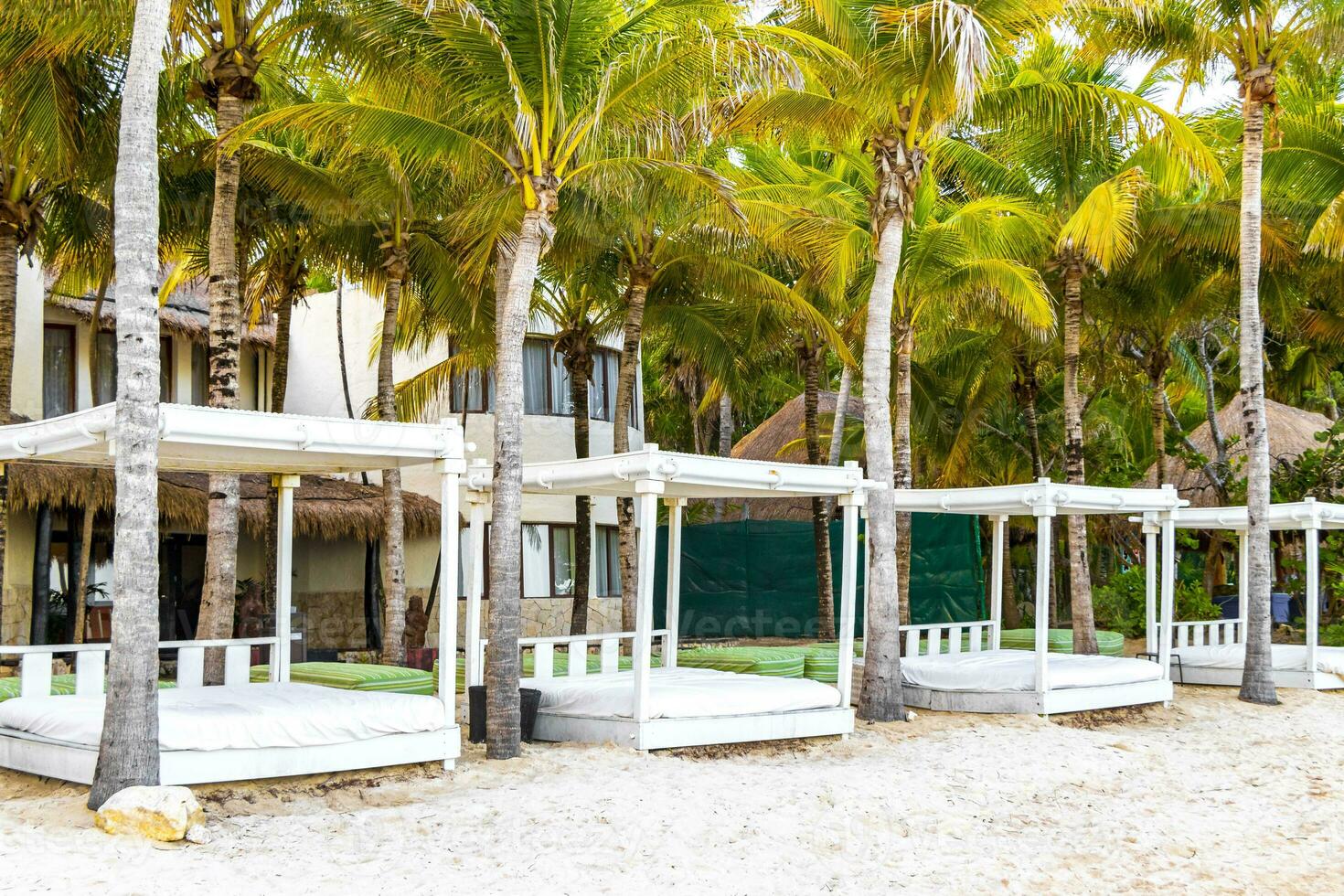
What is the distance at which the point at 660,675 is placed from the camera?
12062 mm

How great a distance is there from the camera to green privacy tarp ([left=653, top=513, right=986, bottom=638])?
68.3ft

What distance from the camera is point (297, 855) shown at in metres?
7.02

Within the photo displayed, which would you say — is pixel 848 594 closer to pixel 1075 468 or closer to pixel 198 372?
pixel 1075 468

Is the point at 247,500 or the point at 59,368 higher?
the point at 59,368

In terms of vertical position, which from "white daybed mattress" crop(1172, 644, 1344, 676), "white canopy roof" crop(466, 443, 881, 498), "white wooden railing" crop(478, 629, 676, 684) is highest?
"white canopy roof" crop(466, 443, 881, 498)

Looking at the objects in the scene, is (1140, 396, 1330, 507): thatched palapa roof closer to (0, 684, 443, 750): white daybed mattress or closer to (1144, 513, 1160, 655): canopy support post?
(1144, 513, 1160, 655): canopy support post

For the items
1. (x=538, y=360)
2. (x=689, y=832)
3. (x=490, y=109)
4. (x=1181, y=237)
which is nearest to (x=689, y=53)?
(x=490, y=109)

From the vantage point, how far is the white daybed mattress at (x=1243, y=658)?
15.7m

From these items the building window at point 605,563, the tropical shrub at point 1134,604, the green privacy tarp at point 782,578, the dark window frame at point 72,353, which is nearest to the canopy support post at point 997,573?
the green privacy tarp at point 782,578

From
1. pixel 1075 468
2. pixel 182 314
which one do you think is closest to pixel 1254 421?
pixel 1075 468

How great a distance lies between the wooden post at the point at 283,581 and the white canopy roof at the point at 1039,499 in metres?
6.71

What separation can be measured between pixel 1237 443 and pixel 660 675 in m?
15.5

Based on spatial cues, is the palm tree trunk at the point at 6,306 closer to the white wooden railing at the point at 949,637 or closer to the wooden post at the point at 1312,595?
the white wooden railing at the point at 949,637

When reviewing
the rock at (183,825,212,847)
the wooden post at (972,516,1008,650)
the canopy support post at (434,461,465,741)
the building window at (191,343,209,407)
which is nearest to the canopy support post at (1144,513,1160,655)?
the wooden post at (972,516,1008,650)
